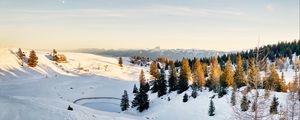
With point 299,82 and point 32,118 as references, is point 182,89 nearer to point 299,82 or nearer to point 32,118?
point 32,118

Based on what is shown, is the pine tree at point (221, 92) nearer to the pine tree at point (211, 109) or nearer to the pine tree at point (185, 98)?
the pine tree at point (185, 98)

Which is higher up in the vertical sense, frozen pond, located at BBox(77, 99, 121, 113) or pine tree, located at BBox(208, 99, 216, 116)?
pine tree, located at BBox(208, 99, 216, 116)

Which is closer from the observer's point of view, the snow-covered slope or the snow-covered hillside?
the snow-covered hillside

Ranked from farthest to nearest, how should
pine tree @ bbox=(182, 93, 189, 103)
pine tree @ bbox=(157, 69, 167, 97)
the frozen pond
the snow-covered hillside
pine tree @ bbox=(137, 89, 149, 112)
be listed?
pine tree @ bbox=(157, 69, 167, 97), the frozen pond, pine tree @ bbox=(137, 89, 149, 112), pine tree @ bbox=(182, 93, 189, 103), the snow-covered hillside

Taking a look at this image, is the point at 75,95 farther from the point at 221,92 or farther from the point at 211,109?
the point at 211,109

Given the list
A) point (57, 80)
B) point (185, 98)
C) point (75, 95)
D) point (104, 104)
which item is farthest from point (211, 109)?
point (57, 80)

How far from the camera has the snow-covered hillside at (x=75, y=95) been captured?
3972 centimetres

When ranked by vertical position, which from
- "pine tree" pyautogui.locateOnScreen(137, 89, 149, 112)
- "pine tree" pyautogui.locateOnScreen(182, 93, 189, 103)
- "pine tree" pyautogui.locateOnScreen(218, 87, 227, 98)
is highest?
"pine tree" pyautogui.locateOnScreen(218, 87, 227, 98)

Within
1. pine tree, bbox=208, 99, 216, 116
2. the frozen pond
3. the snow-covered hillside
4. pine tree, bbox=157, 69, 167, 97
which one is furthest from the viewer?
pine tree, bbox=157, 69, 167, 97

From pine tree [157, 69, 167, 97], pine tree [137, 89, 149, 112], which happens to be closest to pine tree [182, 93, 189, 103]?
pine tree [137, 89, 149, 112]

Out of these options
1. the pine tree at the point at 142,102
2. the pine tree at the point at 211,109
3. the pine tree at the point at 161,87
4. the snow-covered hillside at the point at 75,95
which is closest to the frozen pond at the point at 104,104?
the snow-covered hillside at the point at 75,95

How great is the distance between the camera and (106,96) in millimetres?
106562

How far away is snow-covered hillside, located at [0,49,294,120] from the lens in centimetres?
3972

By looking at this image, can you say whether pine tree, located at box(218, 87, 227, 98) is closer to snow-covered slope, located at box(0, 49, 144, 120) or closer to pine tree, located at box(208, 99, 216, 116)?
pine tree, located at box(208, 99, 216, 116)
